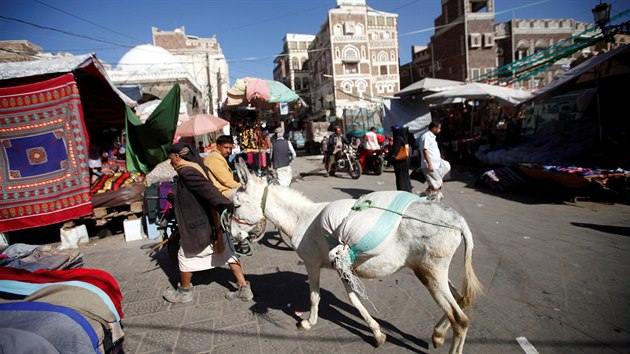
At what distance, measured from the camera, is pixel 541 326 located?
275 cm

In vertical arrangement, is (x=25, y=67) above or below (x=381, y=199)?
above

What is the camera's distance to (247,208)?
288 centimetres

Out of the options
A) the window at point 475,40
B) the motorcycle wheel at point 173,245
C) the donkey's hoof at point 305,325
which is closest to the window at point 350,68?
the window at point 475,40

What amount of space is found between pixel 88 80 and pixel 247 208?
20.8 feet

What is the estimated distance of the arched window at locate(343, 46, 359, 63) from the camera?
42.0 m

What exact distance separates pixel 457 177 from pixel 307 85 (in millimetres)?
52410

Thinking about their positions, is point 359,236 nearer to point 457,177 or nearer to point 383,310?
point 383,310

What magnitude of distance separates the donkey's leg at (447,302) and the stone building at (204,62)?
21.0 meters

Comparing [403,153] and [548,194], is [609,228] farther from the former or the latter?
[403,153]

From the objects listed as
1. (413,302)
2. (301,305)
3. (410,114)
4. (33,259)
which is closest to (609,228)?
(413,302)

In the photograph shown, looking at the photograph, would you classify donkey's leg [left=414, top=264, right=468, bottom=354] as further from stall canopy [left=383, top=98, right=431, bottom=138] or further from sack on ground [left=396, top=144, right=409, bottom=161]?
stall canopy [left=383, top=98, right=431, bottom=138]

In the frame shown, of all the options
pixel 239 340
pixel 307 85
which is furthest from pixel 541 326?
pixel 307 85

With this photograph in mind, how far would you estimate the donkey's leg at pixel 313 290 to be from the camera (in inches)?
112

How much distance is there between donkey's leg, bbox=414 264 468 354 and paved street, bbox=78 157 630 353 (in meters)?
0.36
